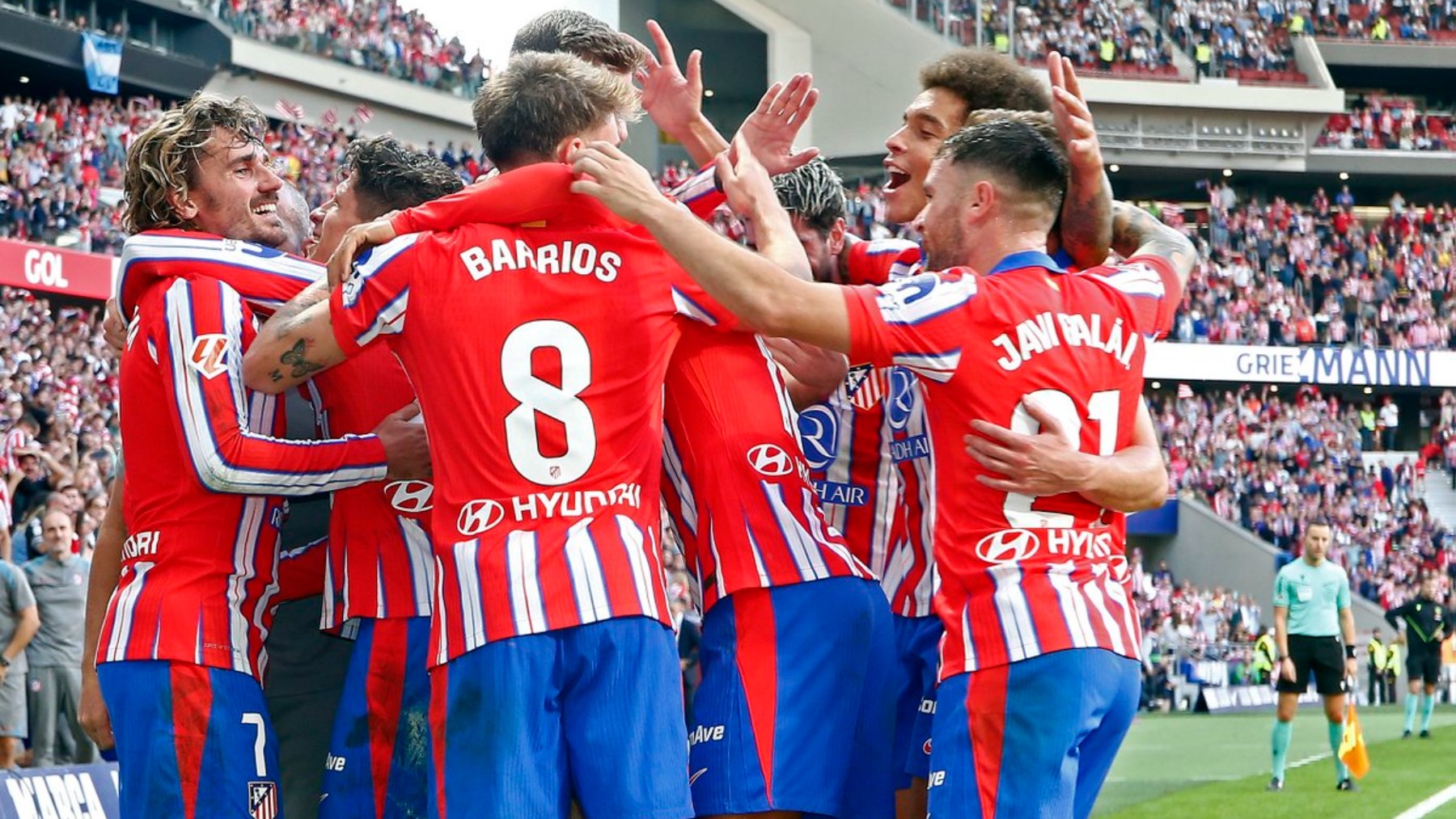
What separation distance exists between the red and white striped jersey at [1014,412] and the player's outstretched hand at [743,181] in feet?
1.48

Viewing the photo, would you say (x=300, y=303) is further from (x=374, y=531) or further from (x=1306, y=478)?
(x=1306, y=478)

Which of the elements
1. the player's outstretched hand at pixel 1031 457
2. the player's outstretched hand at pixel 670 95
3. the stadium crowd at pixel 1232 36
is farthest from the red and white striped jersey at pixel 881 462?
the stadium crowd at pixel 1232 36

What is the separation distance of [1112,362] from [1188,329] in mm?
39095

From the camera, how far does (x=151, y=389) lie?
4.52 metres

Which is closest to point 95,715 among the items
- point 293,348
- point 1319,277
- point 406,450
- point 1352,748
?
point 406,450

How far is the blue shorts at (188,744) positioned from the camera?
4.36 metres

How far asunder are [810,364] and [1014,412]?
81 cm

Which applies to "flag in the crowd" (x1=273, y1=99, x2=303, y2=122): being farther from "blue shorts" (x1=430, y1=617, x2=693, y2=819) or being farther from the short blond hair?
"blue shorts" (x1=430, y1=617, x2=693, y2=819)

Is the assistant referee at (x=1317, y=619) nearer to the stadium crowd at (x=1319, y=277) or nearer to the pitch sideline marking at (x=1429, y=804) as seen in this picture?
the pitch sideline marking at (x=1429, y=804)

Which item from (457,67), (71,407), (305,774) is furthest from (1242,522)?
(305,774)

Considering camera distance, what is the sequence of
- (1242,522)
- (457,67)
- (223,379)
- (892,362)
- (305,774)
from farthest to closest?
(457,67)
(1242,522)
(305,774)
(223,379)
(892,362)

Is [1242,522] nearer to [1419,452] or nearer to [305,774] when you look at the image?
[1419,452]

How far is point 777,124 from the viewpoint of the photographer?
4.47 metres

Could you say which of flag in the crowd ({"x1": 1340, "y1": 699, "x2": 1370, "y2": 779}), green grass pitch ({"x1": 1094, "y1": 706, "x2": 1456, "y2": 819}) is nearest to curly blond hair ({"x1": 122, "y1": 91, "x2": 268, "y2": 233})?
green grass pitch ({"x1": 1094, "y1": 706, "x2": 1456, "y2": 819})
